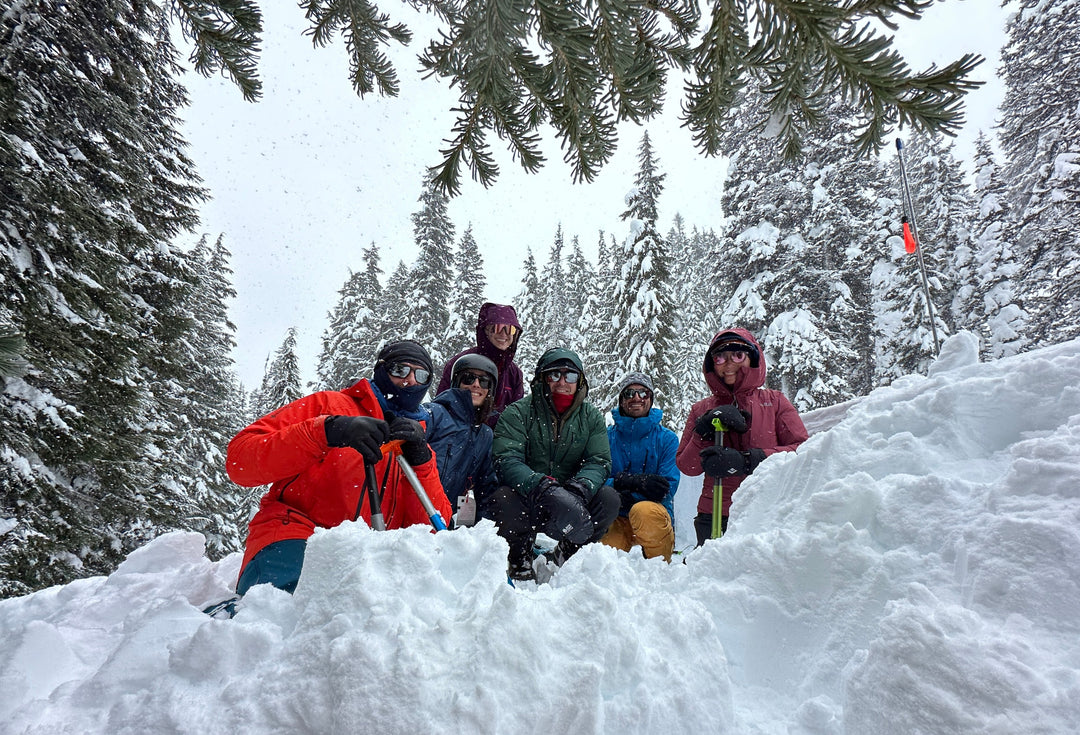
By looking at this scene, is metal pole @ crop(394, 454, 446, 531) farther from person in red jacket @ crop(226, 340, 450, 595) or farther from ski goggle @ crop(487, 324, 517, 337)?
ski goggle @ crop(487, 324, 517, 337)

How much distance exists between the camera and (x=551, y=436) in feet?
14.6

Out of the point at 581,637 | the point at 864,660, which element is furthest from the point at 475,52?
the point at 864,660

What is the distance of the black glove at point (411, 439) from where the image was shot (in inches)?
122

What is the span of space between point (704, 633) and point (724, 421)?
2763 mm

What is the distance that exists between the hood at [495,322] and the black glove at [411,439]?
7.77 ft

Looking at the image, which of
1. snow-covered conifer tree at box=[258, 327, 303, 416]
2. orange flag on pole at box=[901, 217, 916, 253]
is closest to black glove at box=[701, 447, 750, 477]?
orange flag on pole at box=[901, 217, 916, 253]

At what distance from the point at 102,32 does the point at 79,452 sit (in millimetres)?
6359

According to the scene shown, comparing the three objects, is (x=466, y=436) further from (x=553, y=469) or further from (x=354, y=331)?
(x=354, y=331)

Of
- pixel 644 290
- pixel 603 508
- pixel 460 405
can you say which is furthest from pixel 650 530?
pixel 644 290

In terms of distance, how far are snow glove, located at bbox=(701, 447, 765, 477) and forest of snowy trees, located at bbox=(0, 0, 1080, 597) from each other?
7.70ft

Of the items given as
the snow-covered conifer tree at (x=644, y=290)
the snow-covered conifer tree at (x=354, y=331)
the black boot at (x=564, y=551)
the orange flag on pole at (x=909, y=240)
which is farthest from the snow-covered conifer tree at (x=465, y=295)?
the black boot at (x=564, y=551)

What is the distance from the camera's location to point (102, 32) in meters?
7.76

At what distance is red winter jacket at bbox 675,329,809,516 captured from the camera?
14.7ft

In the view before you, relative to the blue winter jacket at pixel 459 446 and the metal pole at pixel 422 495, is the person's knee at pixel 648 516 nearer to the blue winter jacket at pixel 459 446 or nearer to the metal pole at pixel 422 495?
the blue winter jacket at pixel 459 446
